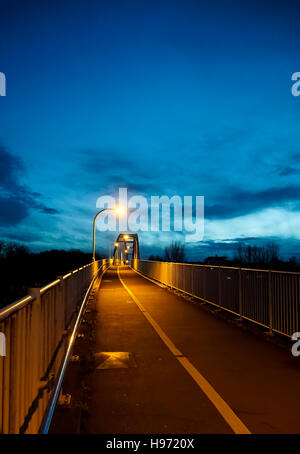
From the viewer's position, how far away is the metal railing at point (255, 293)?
8.51 m

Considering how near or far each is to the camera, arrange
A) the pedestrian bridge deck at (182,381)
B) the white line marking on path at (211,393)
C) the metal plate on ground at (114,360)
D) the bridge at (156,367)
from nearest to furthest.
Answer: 1. the bridge at (156,367)
2. the white line marking on path at (211,393)
3. the pedestrian bridge deck at (182,381)
4. the metal plate on ground at (114,360)

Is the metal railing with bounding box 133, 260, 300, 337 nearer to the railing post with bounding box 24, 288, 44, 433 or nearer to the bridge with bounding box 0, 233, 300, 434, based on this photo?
the bridge with bounding box 0, 233, 300, 434

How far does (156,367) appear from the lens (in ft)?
22.8

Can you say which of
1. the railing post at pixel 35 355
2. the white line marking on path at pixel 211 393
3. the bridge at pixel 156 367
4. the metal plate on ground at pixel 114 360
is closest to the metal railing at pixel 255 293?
the bridge at pixel 156 367

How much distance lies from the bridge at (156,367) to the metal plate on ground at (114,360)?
0.02 meters

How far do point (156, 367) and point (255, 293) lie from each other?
4.41 metres

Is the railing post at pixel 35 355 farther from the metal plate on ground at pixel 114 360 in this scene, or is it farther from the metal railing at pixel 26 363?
the metal plate on ground at pixel 114 360

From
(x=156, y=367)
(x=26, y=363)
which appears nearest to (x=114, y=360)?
(x=156, y=367)

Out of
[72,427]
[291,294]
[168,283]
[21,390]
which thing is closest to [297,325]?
[291,294]

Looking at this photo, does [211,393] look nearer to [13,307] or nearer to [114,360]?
[114,360]

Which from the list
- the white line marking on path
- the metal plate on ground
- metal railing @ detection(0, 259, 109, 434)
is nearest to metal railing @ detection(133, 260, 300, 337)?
the white line marking on path

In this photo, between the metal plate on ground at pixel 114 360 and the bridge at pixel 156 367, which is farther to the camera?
the metal plate on ground at pixel 114 360

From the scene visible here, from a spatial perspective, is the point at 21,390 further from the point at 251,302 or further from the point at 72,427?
the point at 251,302

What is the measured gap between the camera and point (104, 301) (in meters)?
17.2
